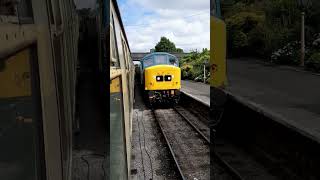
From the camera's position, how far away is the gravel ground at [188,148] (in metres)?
8.68

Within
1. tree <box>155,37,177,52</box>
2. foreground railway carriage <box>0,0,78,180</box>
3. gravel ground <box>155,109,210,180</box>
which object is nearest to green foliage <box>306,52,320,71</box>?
gravel ground <box>155,109,210,180</box>

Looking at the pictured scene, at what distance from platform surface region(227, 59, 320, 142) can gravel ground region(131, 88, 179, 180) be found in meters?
2.35

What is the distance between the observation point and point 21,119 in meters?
1.14

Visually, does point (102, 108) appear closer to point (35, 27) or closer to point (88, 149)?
point (88, 149)

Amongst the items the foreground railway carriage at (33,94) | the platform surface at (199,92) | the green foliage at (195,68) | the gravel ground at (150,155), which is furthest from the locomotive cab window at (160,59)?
the foreground railway carriage at (33,94)

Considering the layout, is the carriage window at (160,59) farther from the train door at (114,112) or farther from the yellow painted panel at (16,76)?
the yellow painted panel at (16,76)

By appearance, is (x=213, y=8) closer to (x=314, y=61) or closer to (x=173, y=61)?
(x=314, y=61)

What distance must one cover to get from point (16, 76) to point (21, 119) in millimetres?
112

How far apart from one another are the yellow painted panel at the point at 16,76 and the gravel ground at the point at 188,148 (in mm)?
7169

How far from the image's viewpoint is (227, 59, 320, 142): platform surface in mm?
8992

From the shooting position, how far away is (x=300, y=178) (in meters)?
7.26

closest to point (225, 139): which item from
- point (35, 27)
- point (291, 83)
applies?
point (291, 83)

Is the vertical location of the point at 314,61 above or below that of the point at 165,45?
below

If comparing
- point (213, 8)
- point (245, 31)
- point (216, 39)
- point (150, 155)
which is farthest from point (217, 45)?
point (245, 31)
